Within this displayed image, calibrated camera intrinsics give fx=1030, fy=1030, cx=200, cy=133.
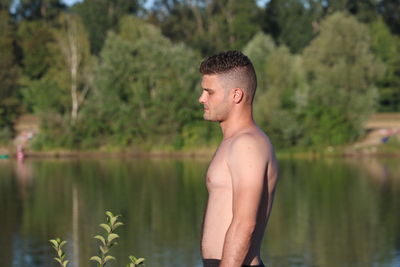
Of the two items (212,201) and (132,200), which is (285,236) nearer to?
(132,200)

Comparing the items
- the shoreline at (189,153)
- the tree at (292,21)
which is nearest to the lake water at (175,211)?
the shoreline at (189,153)

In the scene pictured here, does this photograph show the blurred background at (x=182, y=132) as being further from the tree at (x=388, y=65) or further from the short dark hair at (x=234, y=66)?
the short dark hair at (x=234, y=66)

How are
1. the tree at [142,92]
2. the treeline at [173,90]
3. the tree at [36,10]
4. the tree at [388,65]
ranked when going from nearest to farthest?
the treeline at [173,90]
the tree at [142,92]
the tree at [388,65]
the tree at [36,10]

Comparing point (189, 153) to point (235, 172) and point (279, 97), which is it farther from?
point (235, 172)

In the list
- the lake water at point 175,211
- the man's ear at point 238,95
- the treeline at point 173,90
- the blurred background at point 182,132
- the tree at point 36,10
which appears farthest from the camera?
the tree at point 36,10

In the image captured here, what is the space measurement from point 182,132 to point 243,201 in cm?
5090

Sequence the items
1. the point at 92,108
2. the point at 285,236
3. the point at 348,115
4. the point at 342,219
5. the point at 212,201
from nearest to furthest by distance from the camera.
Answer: the point at 212,201
the point at 285,236
the point at 342,219
the point at 348,115
the point at 92,108

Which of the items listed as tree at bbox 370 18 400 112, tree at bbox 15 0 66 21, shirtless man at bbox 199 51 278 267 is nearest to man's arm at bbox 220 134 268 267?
shirtless man at bbox 199 51 278 267

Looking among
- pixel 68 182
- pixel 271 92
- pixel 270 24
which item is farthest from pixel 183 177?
pixel 270 24

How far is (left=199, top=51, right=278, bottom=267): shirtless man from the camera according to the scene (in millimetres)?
3594

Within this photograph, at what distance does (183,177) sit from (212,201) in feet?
129

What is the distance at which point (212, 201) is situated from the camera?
3.75 m

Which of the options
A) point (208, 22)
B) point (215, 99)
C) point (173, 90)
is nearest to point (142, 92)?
point (173, 90)

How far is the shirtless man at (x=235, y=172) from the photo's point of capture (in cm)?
359
